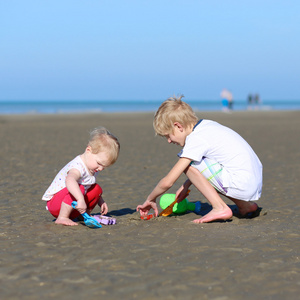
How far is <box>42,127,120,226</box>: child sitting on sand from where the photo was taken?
4.02 metres

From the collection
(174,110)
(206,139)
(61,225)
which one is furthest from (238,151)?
(61,225)

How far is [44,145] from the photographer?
36.7 ft

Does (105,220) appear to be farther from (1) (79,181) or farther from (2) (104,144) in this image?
(2) (104,144)

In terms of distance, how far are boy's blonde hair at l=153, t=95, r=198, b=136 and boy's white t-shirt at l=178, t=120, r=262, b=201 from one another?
0.11 m

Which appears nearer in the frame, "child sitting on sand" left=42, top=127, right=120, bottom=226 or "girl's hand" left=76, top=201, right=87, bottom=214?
"girl's hand" left=76, top=201, right=87, bottom=214

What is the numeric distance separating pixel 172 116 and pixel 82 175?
91cm

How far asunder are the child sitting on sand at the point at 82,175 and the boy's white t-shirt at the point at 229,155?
618mm

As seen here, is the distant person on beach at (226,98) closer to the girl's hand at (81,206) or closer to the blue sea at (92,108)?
the blue sea at (92,108)

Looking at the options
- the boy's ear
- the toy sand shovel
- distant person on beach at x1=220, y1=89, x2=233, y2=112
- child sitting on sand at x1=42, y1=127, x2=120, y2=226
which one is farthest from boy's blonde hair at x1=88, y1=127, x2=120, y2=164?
distant person on beach at x1=220, y1=89, x2=233, y2=112

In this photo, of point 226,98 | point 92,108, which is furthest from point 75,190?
point 92,108

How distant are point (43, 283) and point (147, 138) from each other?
10.6 metres

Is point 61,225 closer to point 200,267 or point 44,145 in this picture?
point 200,267

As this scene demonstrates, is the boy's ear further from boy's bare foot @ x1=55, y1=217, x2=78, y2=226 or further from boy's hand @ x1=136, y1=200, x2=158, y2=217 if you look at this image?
boy's bare foot @ x1=55, y1=217, x2=78, y2=226

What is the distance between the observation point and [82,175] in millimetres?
4074
